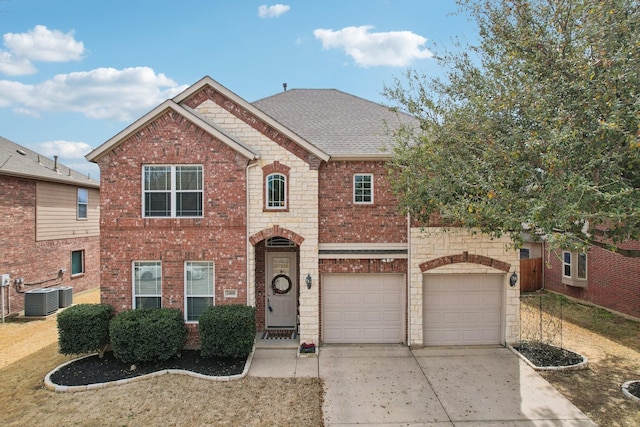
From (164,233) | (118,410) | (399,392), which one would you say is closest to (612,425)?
(399,392)

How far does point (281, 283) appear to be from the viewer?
12180 millimetres

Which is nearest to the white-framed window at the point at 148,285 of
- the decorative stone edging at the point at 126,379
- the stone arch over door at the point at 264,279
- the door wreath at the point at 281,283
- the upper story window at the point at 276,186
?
the decorative stone edging at the point at 126,379

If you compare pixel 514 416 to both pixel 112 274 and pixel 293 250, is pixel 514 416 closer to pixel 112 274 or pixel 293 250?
pixel 293 250

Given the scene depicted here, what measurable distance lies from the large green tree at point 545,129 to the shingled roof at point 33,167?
1472 centimetres

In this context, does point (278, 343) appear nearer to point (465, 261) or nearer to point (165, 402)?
point (165, 402)

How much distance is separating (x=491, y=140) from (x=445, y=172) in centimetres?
115

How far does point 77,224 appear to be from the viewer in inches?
701

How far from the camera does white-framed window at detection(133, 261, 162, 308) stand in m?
10.4

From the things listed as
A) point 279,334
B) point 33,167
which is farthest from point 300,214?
point 33,167

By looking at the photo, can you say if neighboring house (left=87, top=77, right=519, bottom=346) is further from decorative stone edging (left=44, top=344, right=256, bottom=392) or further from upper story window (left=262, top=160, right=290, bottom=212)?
decorative stone edging (left=44, top=344, right=256, bottom=392)

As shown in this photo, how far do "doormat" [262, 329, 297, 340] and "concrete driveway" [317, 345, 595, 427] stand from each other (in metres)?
1.33

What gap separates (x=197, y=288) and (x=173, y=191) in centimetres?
281

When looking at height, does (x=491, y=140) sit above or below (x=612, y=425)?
above

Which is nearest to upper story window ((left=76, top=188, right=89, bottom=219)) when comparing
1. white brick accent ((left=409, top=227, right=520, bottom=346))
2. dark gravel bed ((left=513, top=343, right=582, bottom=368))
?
white brick accent ((left=409, top=227, right=520, bottom=346))
